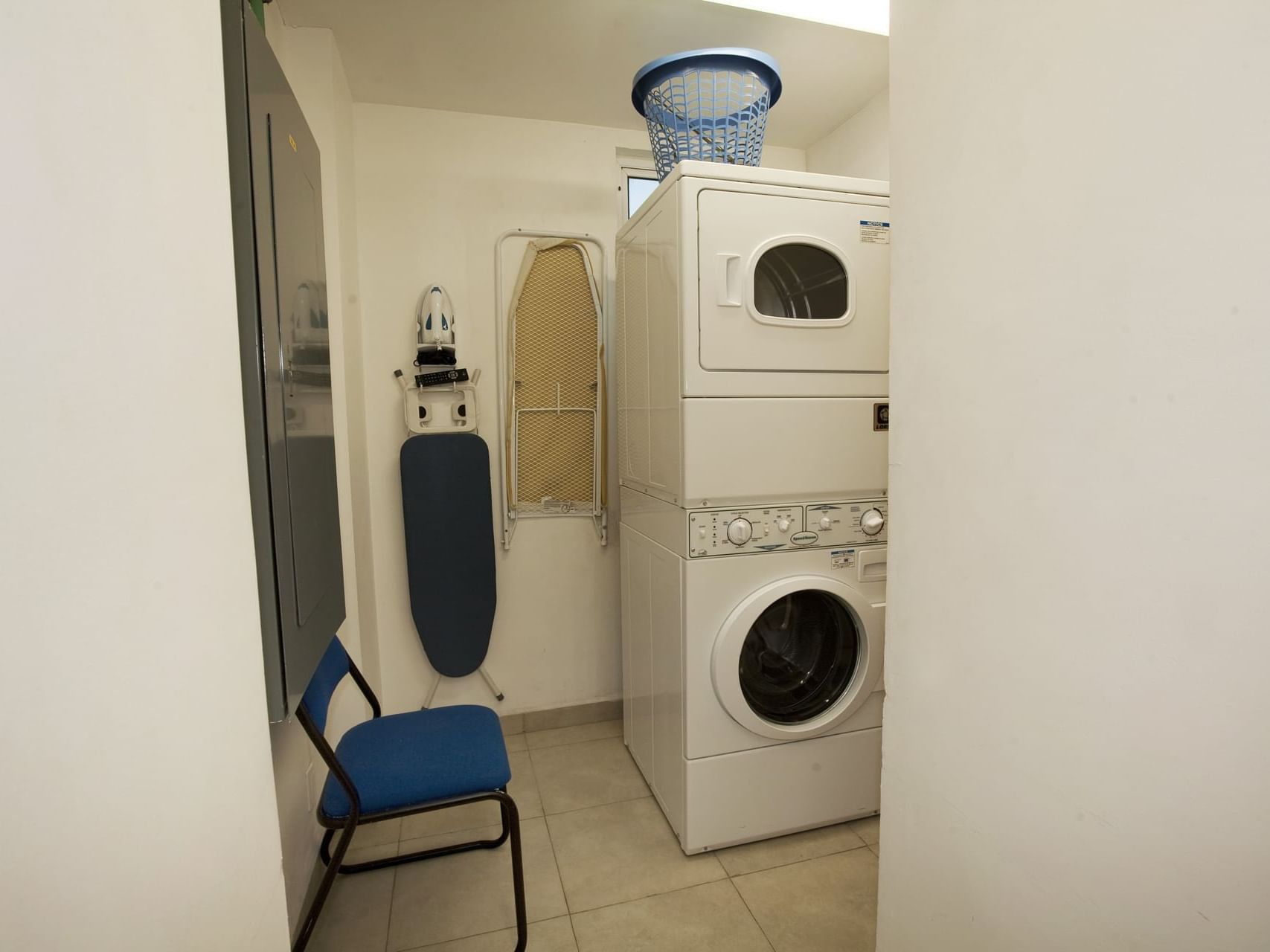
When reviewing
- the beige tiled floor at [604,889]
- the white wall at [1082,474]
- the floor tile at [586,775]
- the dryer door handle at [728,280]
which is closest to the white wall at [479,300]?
the floor tile at [586,775]

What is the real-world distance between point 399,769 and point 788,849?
1201 mm

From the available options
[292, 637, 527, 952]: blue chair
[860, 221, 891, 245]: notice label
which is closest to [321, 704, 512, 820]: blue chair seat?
[292, 637, 527, 952]: blue chair

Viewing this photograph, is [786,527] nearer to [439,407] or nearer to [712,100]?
[712,100]

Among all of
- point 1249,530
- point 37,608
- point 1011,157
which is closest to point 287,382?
point 37,608

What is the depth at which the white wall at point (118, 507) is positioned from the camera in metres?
0.44

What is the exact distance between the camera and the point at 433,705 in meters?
2.54

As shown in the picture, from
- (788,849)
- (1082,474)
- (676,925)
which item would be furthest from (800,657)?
(1082,474)

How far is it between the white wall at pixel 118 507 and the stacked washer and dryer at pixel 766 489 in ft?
3.99

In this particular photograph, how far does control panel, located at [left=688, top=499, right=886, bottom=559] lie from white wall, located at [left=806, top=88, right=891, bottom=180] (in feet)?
4.21

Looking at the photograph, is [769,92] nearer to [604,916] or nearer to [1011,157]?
[1011,157]

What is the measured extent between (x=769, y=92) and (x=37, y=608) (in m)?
2.00

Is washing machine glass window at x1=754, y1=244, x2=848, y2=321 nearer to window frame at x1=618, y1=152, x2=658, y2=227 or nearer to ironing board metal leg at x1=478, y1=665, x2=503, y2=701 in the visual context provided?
window frame at x1=618, y1=152, x2=658, y2=227

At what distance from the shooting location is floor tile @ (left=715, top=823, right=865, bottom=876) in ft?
6.07

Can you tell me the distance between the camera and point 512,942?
1579 mm
